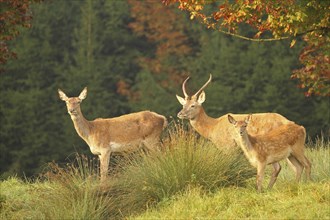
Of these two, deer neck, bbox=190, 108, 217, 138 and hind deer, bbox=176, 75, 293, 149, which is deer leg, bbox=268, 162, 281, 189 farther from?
deer neck, bbox=190, 108, 217, 138

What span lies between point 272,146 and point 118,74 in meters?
23.1

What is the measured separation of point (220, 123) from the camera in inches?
615

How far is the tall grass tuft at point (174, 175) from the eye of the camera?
482 inches

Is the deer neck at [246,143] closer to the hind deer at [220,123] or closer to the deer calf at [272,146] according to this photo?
the deer calf at [272,146]

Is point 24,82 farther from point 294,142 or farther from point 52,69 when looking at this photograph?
point 294,142

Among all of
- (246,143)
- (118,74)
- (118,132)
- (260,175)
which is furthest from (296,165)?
(118,74)

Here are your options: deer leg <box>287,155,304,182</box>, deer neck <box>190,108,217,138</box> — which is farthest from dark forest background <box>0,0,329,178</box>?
deer leg <box>287,155,304,182</box>

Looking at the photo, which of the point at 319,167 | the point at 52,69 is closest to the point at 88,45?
the point at 52,69

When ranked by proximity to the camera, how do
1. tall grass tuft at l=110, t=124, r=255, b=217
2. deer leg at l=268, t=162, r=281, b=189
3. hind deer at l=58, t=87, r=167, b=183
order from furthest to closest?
1. hind deer at l=58, t=87, r=167, b=183
2. deer leg at l=268, t=162, r=281, b=189
3. tall grass tuft at l=110, t=124, r=255, b=217

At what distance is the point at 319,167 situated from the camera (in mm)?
14391

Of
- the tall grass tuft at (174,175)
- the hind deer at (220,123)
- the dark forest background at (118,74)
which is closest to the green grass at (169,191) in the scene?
the tall grass tuft at (174,175)

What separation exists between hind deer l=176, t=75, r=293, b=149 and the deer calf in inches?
37.9

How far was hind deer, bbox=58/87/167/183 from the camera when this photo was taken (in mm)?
16016

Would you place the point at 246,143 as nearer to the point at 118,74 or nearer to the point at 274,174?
the point at 274,174
